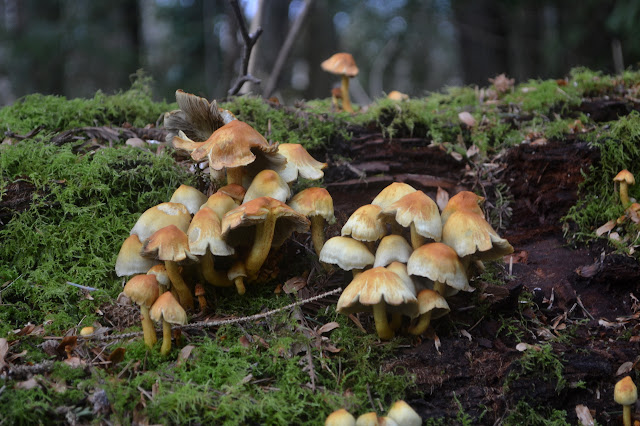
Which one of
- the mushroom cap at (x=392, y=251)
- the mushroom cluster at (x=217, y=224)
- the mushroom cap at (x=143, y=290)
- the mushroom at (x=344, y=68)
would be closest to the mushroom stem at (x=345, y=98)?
the mushroom at (x=344, y=68)

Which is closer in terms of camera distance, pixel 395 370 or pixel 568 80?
pixel 395 370

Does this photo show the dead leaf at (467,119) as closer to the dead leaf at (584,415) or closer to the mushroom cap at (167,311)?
the dead leaf at (584,415)

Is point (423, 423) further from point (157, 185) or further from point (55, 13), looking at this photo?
point (55, 13)

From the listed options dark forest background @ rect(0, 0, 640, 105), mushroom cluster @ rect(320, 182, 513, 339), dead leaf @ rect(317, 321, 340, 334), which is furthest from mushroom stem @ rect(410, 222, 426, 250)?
dark forest background @ rect(0, 0, 640, 105)

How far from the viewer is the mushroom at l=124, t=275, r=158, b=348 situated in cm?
238

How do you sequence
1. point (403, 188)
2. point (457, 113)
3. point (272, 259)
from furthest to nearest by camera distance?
point (457, 113) < point (272, 259) < point (403, 188)

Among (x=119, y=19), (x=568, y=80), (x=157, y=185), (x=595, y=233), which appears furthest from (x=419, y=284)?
(x=119, y=19)

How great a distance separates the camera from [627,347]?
2.79m

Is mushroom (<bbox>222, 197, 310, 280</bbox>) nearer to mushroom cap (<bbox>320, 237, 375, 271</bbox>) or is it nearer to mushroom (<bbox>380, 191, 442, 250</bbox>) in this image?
mushroom cap (<bbox>320, 237, 375, 271</bbox>)

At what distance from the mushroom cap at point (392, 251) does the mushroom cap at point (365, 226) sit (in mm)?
80

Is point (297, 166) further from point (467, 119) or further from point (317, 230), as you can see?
point (467, 119)

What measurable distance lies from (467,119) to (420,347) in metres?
2.74

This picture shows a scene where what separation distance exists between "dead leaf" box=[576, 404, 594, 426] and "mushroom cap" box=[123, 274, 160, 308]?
7.49ft

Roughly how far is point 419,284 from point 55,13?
11982 millimetres
